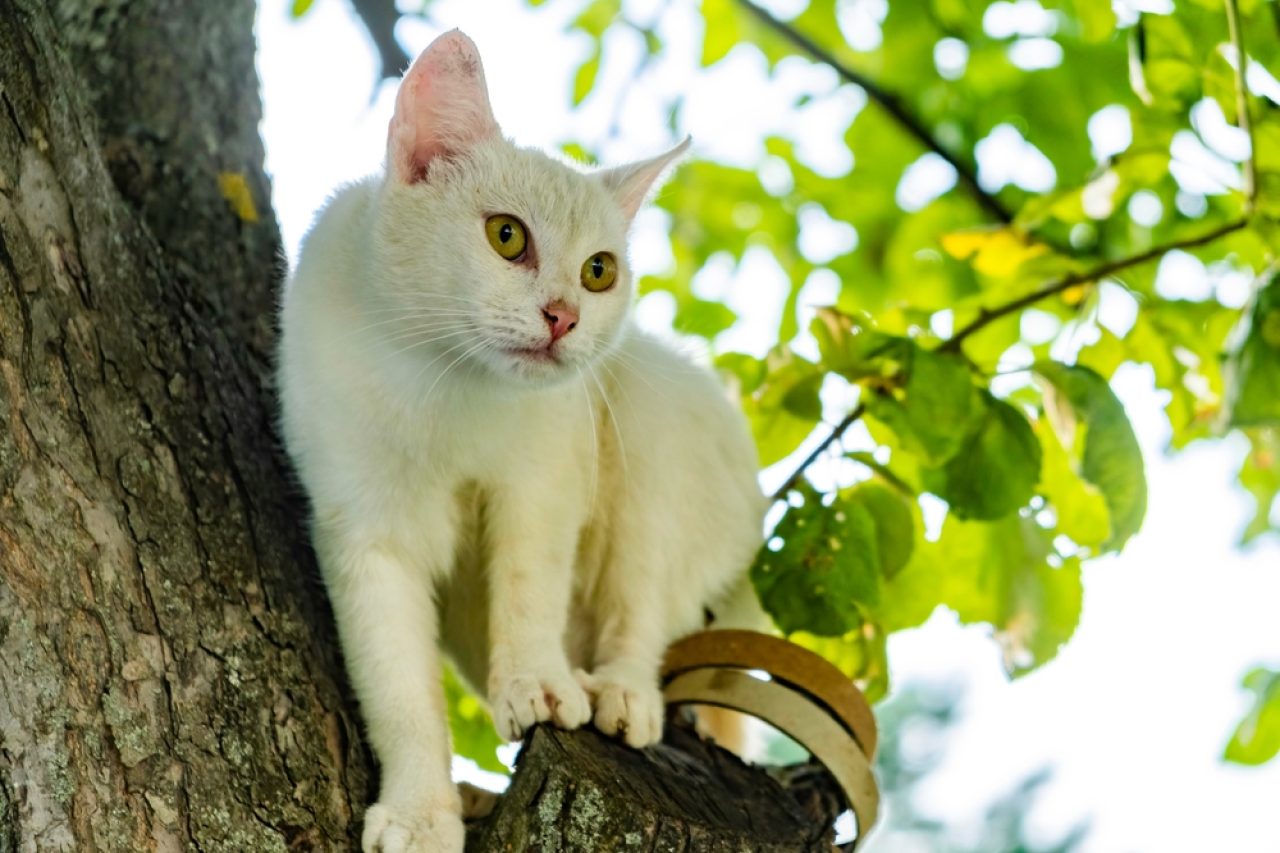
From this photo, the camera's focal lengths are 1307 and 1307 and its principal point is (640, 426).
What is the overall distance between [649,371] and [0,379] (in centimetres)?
174

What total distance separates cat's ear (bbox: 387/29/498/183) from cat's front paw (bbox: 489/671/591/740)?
3.99 ft

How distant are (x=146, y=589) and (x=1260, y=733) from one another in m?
2.92

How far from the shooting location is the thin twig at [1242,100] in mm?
3008

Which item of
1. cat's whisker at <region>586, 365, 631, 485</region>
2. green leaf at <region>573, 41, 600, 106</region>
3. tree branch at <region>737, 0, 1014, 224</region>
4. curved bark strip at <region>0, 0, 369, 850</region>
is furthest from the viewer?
green leaf at <region>573, 41, 600, 106</region>

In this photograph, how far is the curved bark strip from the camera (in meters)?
2.24

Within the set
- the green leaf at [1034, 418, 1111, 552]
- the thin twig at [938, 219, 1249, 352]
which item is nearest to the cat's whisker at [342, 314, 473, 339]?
the thin twig at [938, 219, 1249, 352]

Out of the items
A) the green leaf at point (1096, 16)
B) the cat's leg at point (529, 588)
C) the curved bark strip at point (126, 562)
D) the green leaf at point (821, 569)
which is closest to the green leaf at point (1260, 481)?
the green leaf at point (1096, 16)

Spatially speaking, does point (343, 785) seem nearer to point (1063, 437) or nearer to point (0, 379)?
point (0, 379)

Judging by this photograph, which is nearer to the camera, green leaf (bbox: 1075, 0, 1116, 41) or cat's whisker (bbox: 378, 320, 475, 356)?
cat's whisker (bbox: 378, 320, 475, 356)

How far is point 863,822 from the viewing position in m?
3.26

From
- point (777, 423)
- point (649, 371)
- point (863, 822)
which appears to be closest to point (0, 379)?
point (649, 371)

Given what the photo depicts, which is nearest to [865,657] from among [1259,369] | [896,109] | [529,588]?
[529,588]

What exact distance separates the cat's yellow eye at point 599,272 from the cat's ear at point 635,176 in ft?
0.74

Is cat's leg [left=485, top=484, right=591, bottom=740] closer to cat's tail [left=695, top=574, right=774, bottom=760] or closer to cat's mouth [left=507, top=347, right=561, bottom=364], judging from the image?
cat's mouth [left=507, top=347, right=561, bottom=364]
